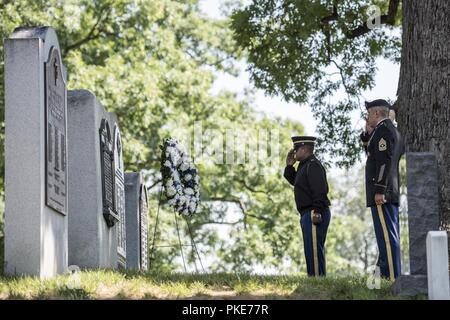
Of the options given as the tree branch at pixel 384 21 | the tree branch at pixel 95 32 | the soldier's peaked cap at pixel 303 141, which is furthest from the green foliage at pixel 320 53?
the tree branch at pixel 95 32

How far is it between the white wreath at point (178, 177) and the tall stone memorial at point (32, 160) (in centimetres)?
437

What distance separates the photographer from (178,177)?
49.8 ft

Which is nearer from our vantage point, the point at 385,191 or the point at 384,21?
the point at 385,191

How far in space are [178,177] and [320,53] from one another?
3.61m

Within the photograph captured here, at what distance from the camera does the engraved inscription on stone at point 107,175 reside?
1325 centimetres

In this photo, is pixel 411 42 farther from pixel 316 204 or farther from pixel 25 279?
pixel 25 279

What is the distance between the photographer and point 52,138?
10453mm

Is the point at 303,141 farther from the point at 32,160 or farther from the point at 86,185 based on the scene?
the point at 32,160

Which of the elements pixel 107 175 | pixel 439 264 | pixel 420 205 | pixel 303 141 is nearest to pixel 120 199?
pixel 107 175

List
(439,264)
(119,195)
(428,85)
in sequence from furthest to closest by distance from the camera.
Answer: (119,195)
(428,85)
(439,264)
